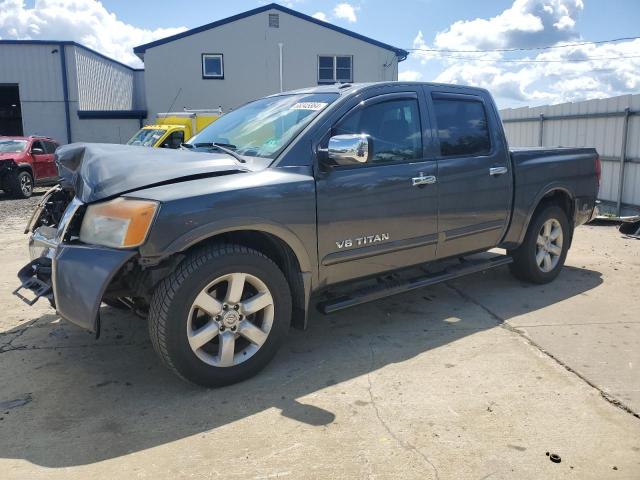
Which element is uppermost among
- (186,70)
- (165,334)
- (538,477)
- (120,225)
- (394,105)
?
(186,70)

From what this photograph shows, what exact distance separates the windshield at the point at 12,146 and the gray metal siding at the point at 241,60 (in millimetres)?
8338

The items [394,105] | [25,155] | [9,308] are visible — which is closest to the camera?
[394,105]

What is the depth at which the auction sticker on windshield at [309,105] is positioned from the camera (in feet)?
13.1

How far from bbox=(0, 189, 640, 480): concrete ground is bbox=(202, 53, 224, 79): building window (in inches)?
789

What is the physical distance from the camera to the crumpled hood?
3.26 meters

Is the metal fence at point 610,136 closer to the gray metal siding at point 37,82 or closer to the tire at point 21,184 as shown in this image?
the tire at point 21,184

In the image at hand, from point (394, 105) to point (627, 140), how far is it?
8218 millimetres

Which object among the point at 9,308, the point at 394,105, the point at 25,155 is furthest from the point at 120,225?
the point at 25,155

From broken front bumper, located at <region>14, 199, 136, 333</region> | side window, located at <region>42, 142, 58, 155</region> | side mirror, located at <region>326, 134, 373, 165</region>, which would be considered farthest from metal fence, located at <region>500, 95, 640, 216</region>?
side window, located at <region>42, 142, 58, 155</region>

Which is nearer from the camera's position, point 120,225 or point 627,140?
point 120,225

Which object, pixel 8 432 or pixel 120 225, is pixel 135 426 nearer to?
pixel 8 432

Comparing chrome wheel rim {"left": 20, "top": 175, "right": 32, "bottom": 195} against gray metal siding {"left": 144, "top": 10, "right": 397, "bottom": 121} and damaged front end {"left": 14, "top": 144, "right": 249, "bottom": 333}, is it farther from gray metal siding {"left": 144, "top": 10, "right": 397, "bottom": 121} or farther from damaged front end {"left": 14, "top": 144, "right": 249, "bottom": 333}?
damaged front end {"left": 14, "top": 144, "right": 249, "bottom": 333}

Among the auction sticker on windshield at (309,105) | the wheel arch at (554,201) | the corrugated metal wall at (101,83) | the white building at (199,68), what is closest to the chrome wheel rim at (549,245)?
the wheel arch at (554,201)

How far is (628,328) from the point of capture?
450 centimetres
